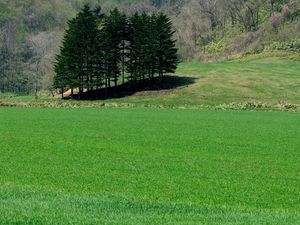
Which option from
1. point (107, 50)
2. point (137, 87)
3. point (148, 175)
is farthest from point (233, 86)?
point (148, 175)

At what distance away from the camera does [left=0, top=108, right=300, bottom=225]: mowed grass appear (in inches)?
550

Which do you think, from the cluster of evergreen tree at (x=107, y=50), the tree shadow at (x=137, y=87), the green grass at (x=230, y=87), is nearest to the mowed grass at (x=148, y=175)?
the green grass at (x=230, y=87)

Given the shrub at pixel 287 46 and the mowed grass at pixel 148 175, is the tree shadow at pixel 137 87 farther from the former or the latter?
the shrub at pixel 287 46

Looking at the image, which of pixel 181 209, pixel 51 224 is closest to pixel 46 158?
pixel 181 209

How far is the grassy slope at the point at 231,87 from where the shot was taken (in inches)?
3031

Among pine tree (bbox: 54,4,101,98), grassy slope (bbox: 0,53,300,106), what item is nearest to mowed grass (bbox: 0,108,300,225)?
grassy slope (bbox: 0,53,300,106)

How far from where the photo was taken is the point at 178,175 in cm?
2167

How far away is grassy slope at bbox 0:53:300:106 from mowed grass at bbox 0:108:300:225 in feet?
113

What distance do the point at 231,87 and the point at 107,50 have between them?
64.2 ft

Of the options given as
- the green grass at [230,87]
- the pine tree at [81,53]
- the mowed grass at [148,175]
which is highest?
the pine tree at [81,53]

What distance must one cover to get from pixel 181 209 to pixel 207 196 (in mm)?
2989

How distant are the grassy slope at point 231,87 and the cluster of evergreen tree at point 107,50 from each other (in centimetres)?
549

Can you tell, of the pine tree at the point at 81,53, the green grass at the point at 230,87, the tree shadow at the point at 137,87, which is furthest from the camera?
the pine tree at the point at 81,53

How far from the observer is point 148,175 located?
21.5m
